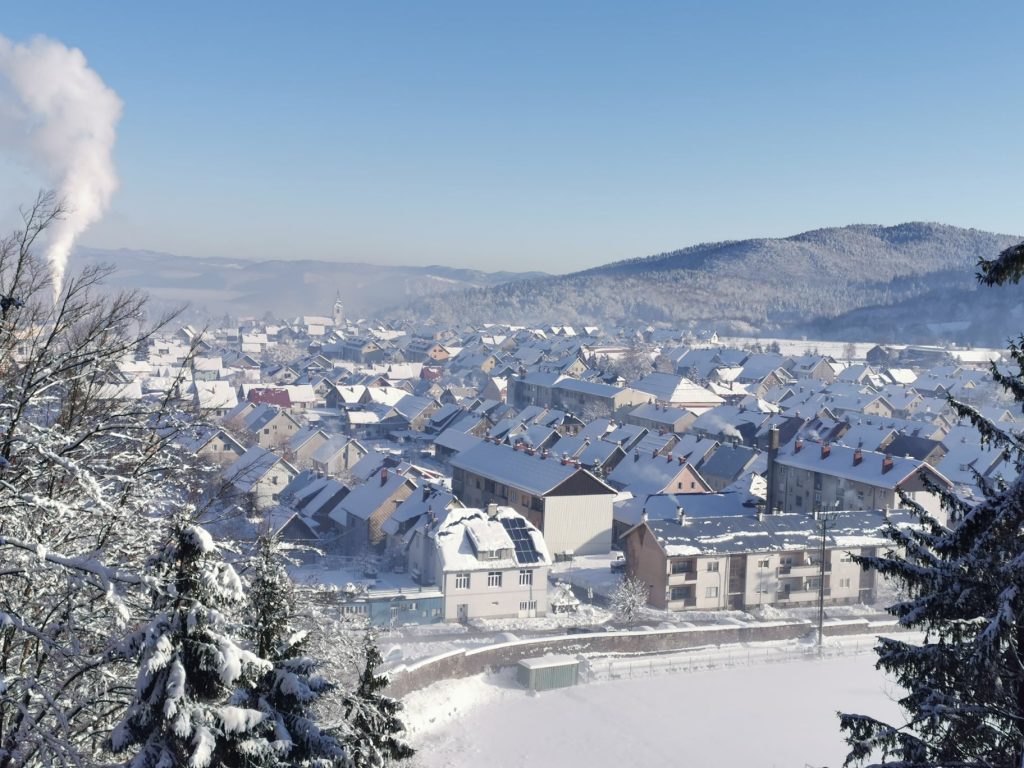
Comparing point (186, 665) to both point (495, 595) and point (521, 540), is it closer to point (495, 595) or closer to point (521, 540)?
point (495, 595)

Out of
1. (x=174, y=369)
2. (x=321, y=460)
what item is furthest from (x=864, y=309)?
(x=321, y=460)

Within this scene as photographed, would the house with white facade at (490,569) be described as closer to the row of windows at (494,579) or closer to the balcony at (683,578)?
the row of windows at (494,579)

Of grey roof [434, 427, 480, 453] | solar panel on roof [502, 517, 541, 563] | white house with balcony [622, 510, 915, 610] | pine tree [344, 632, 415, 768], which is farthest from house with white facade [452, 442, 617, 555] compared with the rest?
pine tree [344, 632, 415, 768]

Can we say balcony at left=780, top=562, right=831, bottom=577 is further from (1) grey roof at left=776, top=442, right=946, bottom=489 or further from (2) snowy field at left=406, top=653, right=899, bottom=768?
(1) grey roof at left=776, top=442, right=946, bottom=489

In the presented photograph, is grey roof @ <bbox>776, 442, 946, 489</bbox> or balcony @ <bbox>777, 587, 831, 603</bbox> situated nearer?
balcony @ <bbox>777, 587, 831, 603</bbox>

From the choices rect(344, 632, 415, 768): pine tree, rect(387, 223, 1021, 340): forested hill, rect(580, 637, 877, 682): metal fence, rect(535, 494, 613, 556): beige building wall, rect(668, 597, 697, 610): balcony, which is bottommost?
rect(580, 637, 877, 682): metal fence

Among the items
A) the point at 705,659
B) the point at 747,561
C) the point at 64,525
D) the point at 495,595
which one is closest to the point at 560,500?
the point at 495,595
